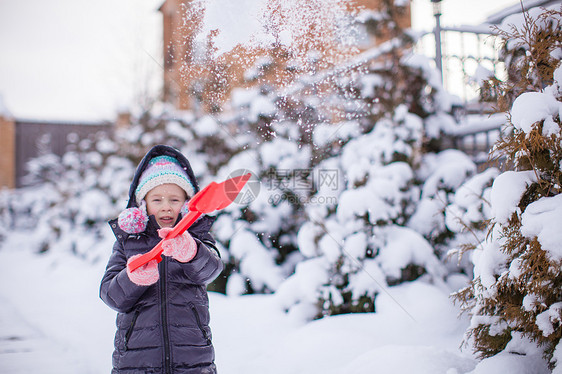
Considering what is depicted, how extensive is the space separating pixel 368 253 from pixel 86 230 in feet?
21.2

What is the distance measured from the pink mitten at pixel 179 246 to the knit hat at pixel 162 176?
1.39ft

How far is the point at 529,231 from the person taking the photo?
65.4 inches

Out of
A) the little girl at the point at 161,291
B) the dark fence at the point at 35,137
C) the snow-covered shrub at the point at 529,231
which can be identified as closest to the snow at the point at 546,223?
the snow-covered shrub at the point at 529,231

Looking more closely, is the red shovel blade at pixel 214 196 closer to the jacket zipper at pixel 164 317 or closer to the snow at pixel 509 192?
the jacket zipper at pixel 164 317

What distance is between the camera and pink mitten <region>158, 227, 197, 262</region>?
1.49 meters

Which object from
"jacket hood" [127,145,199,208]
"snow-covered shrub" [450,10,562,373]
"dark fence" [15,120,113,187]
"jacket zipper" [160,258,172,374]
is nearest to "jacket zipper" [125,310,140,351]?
"jacket zipper" [160,258,172,374]

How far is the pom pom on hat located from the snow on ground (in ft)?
4.02

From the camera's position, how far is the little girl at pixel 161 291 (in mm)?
1719

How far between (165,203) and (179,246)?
44 cm

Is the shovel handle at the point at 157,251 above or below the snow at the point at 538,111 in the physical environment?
below

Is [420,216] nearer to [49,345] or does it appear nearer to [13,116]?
[49,345]

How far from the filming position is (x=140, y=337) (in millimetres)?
1747

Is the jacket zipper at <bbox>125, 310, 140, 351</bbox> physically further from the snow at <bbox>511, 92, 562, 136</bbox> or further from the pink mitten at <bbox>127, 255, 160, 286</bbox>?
the snow at <bbox>511, 92, 562, 136</bbox>

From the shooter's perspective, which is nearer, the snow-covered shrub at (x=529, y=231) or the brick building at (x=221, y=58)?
the snow-covered shrub at (x=529, y=231)
